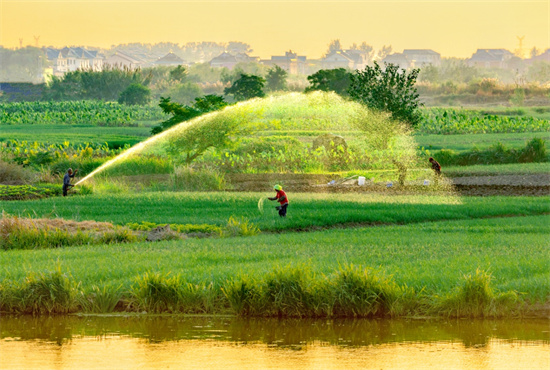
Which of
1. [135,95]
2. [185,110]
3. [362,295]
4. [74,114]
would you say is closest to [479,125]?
[185,110]

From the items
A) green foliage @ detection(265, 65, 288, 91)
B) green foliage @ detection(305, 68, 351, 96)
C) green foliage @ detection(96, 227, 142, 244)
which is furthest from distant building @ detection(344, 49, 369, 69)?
green foliage @ detection(96, 227, 142, 244)

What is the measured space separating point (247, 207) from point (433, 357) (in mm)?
14548

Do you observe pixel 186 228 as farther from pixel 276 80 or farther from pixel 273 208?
pixel 276 80

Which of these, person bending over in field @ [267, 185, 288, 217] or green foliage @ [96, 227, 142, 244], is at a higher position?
person bending over in field @ [267, 185, 288, 217]

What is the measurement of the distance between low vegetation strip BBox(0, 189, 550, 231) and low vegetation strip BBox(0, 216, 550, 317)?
5.15m

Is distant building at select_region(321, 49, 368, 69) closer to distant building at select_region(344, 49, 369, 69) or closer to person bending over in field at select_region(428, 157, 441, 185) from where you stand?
distant building at select_region(344, 49, 369, 69)

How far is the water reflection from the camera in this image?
12.0m

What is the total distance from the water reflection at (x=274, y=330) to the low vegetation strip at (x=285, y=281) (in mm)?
304

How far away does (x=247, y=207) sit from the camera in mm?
25234

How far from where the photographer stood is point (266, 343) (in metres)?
11.7

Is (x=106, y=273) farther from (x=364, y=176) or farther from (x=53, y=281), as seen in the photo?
(x=364, y=176)

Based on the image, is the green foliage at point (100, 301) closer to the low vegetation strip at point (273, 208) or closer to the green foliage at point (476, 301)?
the green foliage at point (476, 301)

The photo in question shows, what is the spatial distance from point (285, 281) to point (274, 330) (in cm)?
98

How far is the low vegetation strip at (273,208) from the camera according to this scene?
74.0ft
